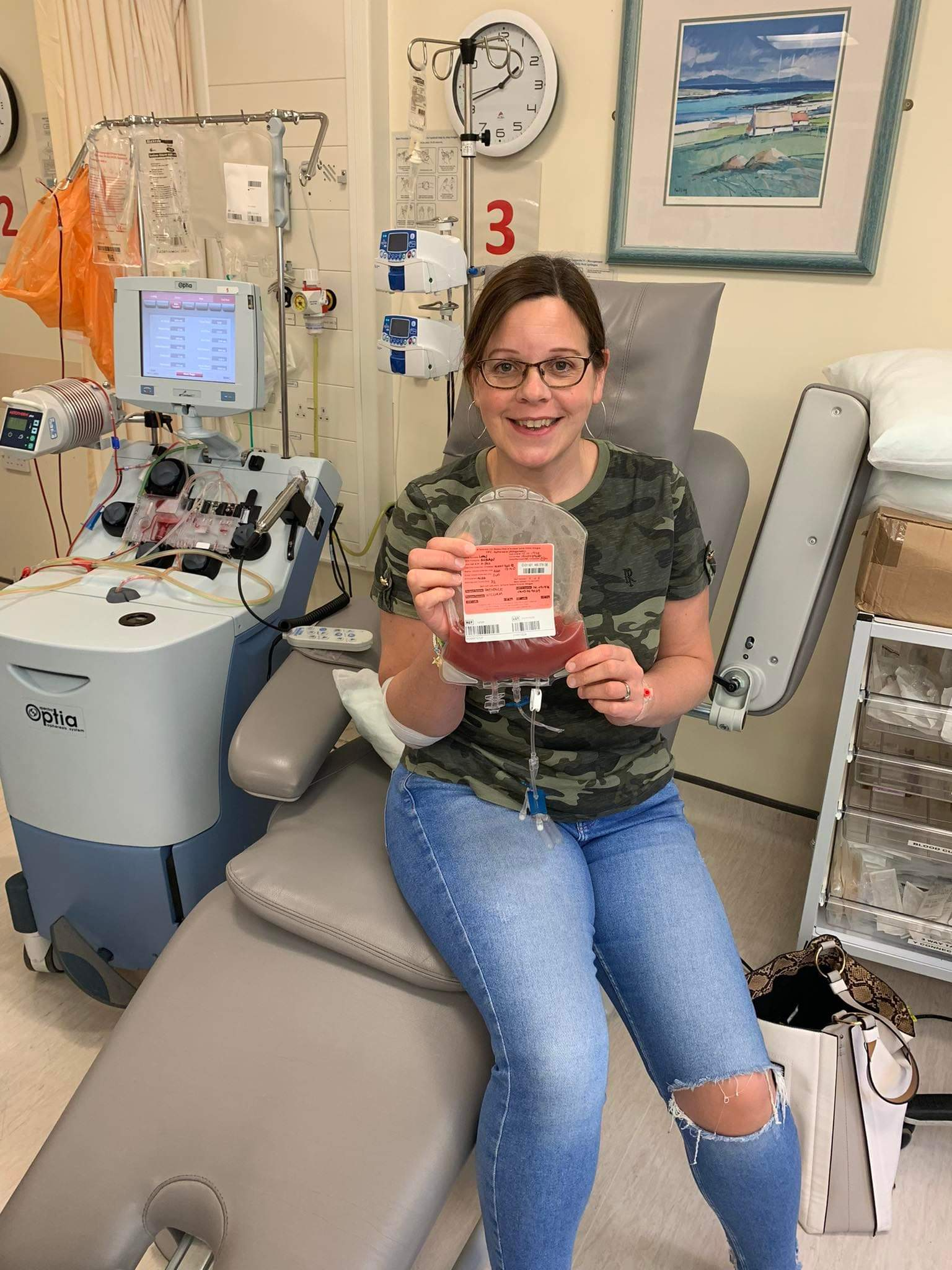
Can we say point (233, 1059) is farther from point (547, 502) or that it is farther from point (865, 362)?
point (865, 362)

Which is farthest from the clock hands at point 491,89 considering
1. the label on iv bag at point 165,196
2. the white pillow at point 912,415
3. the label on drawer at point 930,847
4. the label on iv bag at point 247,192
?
the label on drawer at point 930,847

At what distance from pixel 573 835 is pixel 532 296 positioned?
0.70 meters

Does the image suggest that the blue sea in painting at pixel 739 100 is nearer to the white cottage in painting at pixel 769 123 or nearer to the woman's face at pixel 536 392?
the white cottage in painting at pixel 769 123

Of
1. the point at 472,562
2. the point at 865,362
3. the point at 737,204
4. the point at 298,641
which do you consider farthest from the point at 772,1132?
the point at 737,204

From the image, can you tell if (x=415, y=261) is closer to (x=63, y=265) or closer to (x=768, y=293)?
(x=768, y=293)

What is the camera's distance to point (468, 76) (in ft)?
6.64

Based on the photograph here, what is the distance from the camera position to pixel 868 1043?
128 cm

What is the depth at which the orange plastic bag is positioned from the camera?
2199 mm

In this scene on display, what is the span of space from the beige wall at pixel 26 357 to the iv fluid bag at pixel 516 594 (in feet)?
8.25

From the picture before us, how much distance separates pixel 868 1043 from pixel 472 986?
609mm

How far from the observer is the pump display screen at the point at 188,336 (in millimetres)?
1718

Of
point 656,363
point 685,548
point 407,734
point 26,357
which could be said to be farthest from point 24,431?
point 26,357

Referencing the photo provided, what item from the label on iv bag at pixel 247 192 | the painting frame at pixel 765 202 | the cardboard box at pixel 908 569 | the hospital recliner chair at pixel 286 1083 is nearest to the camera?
the hospital recliner chair at pixel 286 1083

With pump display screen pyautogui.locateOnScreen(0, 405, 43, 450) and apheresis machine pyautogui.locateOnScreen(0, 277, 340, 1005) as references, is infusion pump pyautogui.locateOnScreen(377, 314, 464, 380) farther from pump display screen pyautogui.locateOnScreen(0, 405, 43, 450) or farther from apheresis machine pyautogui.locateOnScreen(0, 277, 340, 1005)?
pump display screen pyautogui.locateOnScreen(0, 405, 43, 450)
